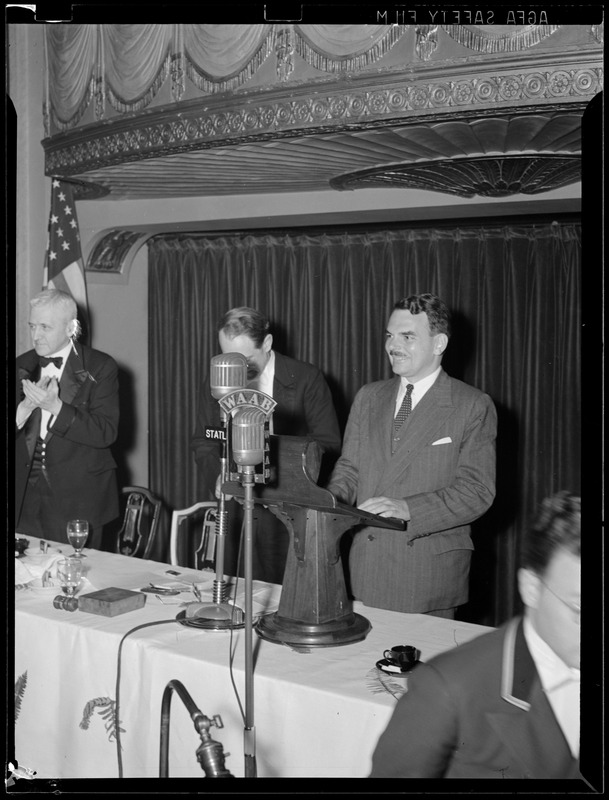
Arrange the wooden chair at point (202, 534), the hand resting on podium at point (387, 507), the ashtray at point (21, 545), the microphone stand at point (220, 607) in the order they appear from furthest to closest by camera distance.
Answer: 1. the wooden chair at point (202, 534)
2. the ashtray at point (21, 545)
3. the hand resting on podium at point (387, 507)
4. the microphone stand at point (220, 607)

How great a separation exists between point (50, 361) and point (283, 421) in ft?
3.42

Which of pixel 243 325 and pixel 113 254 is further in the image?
pixel 113 254

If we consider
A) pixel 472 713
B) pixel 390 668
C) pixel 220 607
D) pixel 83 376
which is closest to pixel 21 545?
pixel 83 376

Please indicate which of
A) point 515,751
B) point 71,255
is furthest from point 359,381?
point 515,751

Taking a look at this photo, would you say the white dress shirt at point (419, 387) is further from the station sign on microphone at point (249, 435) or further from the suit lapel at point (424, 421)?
the station sign on microphone at point (249, 435)

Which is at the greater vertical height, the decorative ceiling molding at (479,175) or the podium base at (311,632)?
the decorative ceiling molding at (479,175)

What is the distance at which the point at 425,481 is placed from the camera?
2.83 metres

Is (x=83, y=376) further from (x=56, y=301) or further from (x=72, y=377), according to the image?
(x=56, y=301)

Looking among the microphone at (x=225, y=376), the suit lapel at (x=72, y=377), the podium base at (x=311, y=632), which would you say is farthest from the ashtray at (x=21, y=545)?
the microphone at (x=225, y=376)

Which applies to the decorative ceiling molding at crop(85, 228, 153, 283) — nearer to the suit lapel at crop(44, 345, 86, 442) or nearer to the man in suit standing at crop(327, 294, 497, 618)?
the suit lapel at crop(44, 345, 86, 442)

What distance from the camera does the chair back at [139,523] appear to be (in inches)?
140

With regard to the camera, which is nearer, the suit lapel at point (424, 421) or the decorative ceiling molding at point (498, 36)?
the decorative ceiling molding at point (498, 36)

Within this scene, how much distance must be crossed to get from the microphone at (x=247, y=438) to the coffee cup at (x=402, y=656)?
622 mm

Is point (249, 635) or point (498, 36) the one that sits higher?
point (498, 36)
